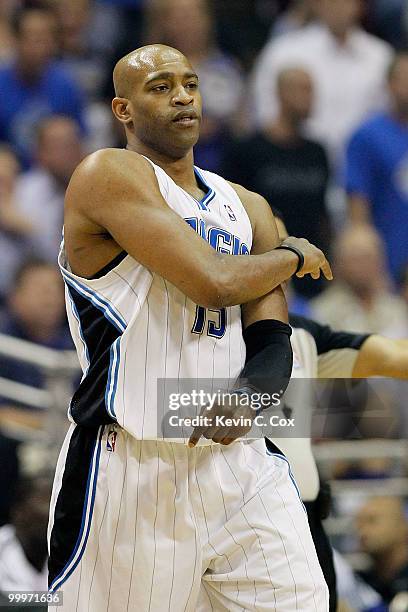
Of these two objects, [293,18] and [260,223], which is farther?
[293,18]

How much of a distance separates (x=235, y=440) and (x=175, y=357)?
34cm

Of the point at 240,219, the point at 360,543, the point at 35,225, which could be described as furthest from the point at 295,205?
the point at 240,219

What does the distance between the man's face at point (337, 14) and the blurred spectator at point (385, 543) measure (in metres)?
4.74

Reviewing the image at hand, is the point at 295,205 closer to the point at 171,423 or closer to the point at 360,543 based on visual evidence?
the point at 360,543

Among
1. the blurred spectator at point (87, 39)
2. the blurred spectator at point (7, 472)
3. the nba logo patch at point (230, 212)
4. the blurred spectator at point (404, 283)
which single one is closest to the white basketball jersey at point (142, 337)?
the nba logo patch at point (230, 212)

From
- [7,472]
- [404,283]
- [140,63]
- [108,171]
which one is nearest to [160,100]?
[140,63]

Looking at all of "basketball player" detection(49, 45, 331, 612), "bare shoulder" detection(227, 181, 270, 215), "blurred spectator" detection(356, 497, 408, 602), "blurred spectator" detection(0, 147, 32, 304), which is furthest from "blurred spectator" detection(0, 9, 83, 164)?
"basketball player" detection(49, 45, 331, 612)

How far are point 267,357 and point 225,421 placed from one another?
0.34 meters

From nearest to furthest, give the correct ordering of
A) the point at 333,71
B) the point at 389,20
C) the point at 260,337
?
1. the point at 260,337
2. the point at 333,71
3. the point at 389,20

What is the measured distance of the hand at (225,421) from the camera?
11.5ft

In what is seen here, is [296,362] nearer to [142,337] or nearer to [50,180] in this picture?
[142,337]

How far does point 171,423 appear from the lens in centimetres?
365

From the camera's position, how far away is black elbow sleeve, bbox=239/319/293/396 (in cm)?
366

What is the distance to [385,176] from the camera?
31.9 ft
